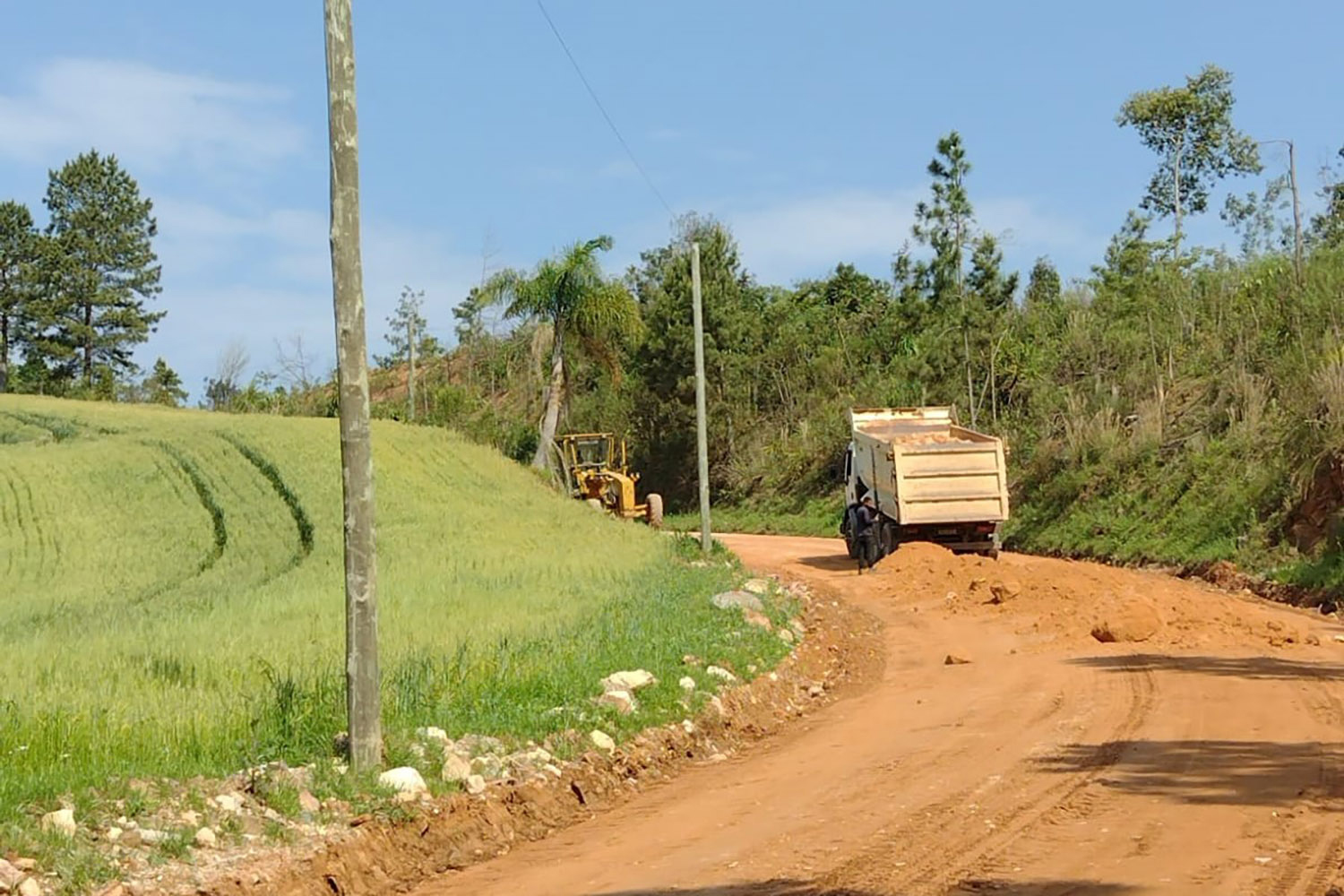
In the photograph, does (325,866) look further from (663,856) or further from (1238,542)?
(1238,542)

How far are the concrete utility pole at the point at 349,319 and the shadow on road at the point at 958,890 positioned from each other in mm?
3500

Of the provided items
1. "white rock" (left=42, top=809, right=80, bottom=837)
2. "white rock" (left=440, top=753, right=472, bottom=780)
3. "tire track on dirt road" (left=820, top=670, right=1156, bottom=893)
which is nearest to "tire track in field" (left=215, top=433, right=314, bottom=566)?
"white rock" (left=440, top=753, right=472, bottom=780)

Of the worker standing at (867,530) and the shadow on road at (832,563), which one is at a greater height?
the worker standing at (867,530)

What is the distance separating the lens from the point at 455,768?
9523mm

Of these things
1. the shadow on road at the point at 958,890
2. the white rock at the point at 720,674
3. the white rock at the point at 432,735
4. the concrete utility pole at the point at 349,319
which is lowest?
the white rock at the point at 720,674

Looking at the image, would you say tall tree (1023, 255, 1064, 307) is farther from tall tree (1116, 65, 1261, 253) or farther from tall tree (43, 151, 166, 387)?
tall tree (43, 151, 166, 387)

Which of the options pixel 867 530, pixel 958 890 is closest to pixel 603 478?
pixel 867 530

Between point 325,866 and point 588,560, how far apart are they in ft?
48.5

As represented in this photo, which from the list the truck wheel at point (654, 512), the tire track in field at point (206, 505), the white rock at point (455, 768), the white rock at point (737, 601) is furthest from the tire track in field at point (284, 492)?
the white rock at point (455, 768)

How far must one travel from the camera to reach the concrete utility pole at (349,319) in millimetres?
9711

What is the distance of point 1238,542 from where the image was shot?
81.5 ft

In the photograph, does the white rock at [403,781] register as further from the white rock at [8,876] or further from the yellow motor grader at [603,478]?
the yellow motor grader at [603,478]

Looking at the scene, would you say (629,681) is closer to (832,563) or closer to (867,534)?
(867,534)

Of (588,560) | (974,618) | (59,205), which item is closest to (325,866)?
(974,618)
